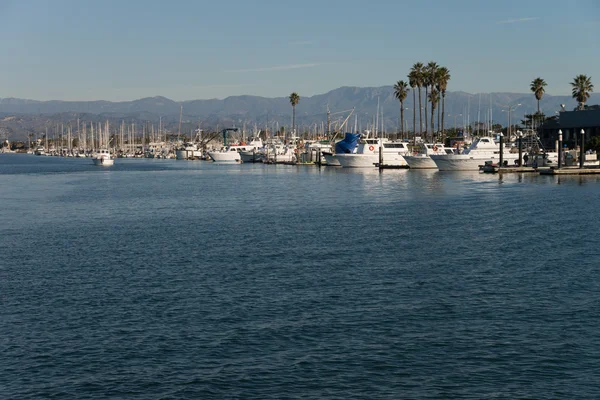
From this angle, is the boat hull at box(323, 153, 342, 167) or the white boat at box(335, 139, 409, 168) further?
the boat hull at box(323, 153, 342, 167)

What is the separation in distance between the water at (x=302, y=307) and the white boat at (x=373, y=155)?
286ft

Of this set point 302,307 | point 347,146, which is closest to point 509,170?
point 347,146

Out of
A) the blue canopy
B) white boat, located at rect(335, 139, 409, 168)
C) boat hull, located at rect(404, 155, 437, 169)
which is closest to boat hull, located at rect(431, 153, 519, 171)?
boat hull, located at rect(404, 155, 437, 169)

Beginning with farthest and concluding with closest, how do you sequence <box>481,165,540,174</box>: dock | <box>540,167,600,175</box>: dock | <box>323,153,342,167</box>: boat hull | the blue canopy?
<box>323,153,342,167</box>: boat hull, the blue canopy, <box>481,165,540,174</box>: dock, <box>540,167,600,175</box>: dock

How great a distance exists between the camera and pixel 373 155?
14962cm

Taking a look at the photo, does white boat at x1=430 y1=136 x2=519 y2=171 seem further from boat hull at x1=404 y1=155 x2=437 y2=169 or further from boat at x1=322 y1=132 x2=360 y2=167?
boat at x1=322 y1=132 x2=360 y2=167

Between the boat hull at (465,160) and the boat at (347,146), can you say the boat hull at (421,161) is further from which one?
the boat at (347,146)

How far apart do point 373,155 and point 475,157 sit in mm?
24535

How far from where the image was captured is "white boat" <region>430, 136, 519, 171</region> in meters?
130

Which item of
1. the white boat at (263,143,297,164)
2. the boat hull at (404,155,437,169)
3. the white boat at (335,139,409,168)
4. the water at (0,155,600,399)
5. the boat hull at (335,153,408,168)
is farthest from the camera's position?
the white boat at (263,143,297,164)

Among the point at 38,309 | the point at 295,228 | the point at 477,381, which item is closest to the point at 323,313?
the point at 477,381

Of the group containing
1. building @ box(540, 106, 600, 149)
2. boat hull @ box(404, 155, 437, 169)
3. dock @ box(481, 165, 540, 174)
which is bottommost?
dock @ box(481, 165, 540, 174)

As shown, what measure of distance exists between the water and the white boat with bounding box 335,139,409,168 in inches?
3433

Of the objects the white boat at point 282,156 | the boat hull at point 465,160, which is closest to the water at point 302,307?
the boat hull at point 465,160
